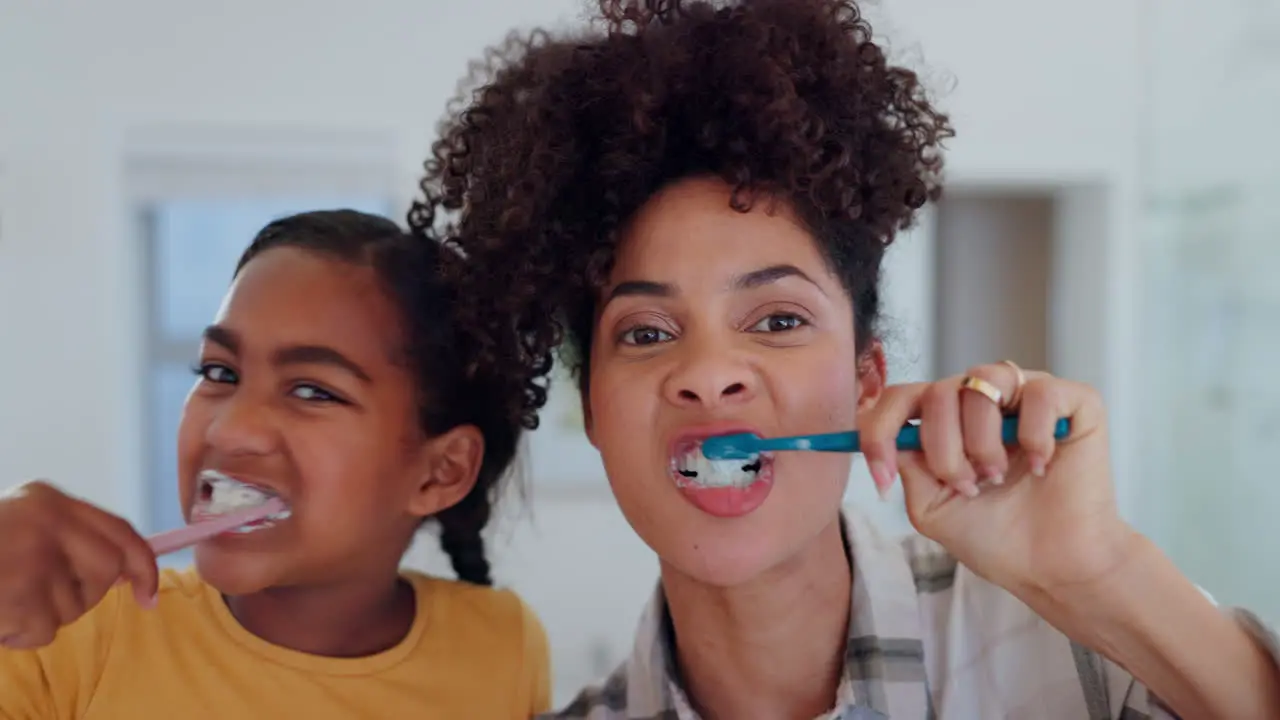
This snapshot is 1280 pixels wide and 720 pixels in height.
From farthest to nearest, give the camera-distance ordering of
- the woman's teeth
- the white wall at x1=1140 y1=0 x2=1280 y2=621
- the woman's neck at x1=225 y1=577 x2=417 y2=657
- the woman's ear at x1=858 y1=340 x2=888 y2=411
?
the white wall at x1=1140 y1=0 x2=1280 y2=621, the woman's neck at x1=225 y1=577 x2=417 y2=657, the woman's ear at x1=858 y1=340 x2=888 y2=411, the woman's teeth

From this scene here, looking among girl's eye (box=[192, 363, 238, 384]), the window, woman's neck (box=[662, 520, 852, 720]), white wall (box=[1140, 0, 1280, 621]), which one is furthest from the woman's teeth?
the window

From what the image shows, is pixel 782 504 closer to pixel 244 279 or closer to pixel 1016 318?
pixel 244 279

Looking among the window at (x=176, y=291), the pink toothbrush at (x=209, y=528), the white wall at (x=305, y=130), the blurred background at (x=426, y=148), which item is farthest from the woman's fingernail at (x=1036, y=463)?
the window at (x=176, y=291)

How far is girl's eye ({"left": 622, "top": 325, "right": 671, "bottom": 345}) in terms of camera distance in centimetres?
88

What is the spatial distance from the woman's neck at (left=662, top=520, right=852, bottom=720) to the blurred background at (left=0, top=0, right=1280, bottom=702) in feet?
4.88

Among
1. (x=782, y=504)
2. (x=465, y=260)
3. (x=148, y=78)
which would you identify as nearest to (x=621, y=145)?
(x=465, y=260)

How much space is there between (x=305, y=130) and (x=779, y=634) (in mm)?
2063

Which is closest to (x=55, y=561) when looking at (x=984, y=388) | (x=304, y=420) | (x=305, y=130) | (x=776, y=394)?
(x=304, y=420)

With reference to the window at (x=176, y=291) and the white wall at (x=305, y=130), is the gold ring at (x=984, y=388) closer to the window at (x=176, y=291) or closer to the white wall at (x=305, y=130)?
the white wall at (x=305, y=130)

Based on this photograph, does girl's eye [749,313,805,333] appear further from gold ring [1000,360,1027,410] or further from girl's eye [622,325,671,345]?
gold ring [1000,360,1027,410]

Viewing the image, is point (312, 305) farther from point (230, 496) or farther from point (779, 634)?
point (779, 634)

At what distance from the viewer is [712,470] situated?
0.84 m

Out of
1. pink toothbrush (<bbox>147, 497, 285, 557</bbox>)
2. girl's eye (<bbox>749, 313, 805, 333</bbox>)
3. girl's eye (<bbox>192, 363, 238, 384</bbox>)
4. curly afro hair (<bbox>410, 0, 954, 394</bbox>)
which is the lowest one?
pink toothbrush (<bbox>147, 497, 285, 557</bbox>)

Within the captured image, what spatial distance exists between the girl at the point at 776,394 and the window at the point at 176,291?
197 centimetres
